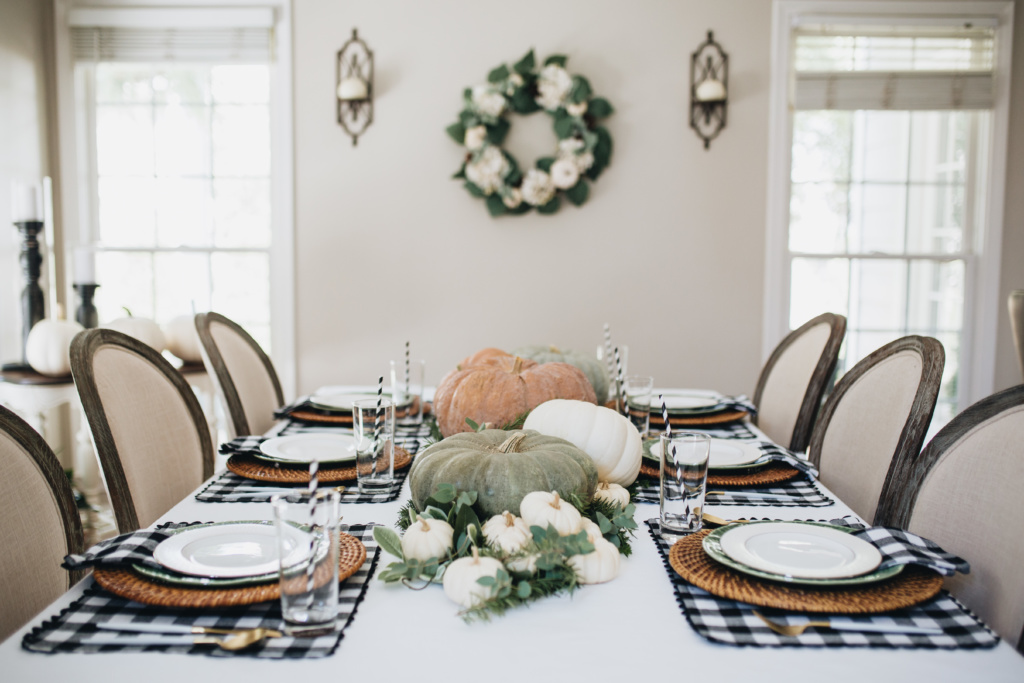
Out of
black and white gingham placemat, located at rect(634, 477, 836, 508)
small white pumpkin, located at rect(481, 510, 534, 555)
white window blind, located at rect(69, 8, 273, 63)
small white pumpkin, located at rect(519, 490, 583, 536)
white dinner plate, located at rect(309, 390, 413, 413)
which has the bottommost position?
black and white gingham placemat, located at rect(634, 477, 836, 508)

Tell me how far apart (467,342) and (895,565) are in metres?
2.72

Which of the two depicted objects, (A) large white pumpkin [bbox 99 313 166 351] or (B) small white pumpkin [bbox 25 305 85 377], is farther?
(A) large white pumpkin [bbox 99 313 166 351]

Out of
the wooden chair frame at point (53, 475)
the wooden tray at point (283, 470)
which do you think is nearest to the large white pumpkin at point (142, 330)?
the wooden tray at point (283, 470)

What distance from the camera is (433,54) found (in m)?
3.38

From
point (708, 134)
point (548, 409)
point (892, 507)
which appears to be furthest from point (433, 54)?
point (892, 507)

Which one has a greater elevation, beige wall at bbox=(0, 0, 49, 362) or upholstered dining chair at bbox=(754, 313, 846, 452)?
beige wall at bbox=(0, 0, 49, 362)

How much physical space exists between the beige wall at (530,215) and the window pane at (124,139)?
0.70m

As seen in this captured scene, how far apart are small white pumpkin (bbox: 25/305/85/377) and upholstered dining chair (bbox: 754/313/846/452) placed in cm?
221

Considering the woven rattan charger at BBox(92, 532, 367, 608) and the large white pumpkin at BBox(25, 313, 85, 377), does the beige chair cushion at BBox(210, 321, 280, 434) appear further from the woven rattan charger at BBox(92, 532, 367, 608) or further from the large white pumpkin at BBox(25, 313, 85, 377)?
the woven rattan charger at BBox(92, 532, 367, 608)

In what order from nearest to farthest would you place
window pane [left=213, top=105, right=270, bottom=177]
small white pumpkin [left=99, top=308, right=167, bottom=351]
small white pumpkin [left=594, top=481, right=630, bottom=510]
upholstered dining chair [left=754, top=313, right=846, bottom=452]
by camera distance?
small white pumpkin [left=594, top=481, right=630, bottom=510] < upholstered dining chair [left=754, top=313, right=846, bottom=452] < small white pumpkin [left=99, top=308, right=167, bottom=351] < window pane [left=213, top=105, right=270, bottom=177]

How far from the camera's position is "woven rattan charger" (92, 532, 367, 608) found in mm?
790

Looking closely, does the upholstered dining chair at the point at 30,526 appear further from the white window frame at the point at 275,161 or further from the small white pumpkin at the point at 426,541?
the white window frame at the point at 275,161

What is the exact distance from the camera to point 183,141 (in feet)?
11.5

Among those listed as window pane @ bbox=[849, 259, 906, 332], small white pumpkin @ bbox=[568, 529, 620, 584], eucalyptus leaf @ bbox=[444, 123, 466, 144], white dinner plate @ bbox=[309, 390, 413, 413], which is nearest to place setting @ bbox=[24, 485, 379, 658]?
small white pumpkin @ bbox=[568, 529, 620, 584]
